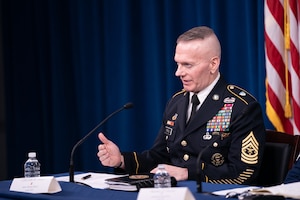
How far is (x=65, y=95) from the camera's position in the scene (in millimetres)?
5723

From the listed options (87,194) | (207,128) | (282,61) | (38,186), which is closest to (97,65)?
(282,61)

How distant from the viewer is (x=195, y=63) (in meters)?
3.15

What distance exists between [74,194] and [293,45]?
1.99 meters

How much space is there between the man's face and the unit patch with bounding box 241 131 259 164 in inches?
15.0

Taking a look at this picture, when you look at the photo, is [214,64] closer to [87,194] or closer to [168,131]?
[168,131]

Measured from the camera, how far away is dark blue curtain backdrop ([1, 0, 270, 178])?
455 centimetres

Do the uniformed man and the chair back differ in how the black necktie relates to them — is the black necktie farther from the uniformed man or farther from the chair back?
the chair back

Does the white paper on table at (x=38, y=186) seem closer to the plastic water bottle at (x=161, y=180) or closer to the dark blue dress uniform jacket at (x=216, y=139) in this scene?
the plastic water bottle at (x=161, y=180)

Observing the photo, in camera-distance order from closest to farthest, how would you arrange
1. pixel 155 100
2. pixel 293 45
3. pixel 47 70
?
1. pixel 293 45
2. pixel 155 100
3. pixel 47 70

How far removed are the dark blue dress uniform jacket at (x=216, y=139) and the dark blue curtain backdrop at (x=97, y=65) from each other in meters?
1.19

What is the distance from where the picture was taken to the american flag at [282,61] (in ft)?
12.8

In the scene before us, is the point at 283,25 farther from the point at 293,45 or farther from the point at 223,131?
the point at 223,131

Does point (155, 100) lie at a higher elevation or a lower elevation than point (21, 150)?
higher

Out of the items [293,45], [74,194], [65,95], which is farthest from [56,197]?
[65,95]
